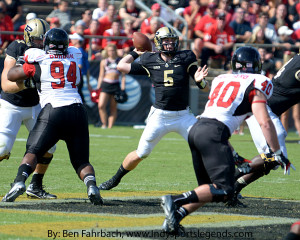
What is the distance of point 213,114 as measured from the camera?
18.2ft

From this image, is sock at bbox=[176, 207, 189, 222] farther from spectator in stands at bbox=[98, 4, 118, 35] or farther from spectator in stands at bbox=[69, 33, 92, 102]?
spectator in stands at bbox=[98, 4, 118, 35]

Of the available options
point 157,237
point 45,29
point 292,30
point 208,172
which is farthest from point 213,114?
point 292,30

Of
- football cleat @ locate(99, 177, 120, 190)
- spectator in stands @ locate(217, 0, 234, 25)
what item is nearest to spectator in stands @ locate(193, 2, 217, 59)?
spectator in stands @ locate(217, 0, 234, 25)

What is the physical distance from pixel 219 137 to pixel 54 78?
1972 mm

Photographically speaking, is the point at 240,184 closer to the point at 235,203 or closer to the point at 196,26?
the point at 235,203

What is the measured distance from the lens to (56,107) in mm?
6461

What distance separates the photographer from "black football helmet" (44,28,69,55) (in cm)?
655

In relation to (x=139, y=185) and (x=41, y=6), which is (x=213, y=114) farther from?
(x=41, y=6)

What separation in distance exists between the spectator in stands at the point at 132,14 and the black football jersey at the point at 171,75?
1039 centimetres

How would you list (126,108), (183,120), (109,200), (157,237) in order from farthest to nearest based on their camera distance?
(126,108), (183,120), (109,200), (157,237)

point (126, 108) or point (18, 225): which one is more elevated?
point (18, 225)

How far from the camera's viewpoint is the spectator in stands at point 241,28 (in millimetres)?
17891

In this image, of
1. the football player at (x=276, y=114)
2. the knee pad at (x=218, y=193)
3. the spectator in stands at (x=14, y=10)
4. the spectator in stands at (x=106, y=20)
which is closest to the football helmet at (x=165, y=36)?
the football player at (x=276, y=114)

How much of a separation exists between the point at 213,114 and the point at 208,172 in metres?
0.51
